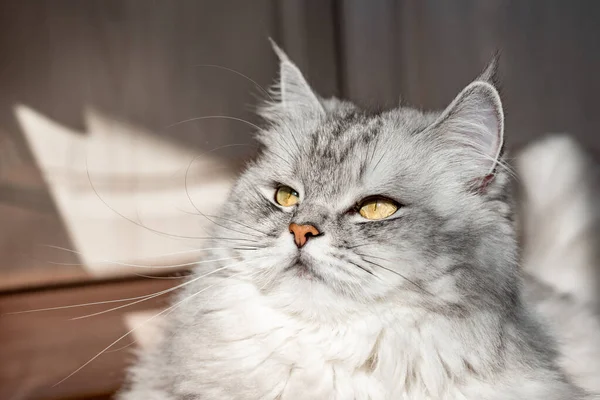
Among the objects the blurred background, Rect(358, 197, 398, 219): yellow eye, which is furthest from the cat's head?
the blurred background

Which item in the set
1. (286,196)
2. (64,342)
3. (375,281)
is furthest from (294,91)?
(64,342)

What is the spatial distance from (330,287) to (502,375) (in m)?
0.34

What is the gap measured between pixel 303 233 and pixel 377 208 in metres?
0.16

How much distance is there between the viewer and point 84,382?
194 cm

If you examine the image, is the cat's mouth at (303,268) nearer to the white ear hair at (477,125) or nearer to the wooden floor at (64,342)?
the white ear hair at (477,125)

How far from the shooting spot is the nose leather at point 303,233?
1002 millimetres

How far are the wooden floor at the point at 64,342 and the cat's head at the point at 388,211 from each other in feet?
2.85

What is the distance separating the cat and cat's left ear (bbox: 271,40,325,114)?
14 cm

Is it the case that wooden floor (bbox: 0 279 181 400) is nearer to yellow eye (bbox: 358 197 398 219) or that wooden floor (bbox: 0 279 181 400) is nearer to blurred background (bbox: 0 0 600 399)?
blurred background (bbox: 0 0 600 399)

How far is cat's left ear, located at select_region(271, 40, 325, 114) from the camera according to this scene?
1.34m

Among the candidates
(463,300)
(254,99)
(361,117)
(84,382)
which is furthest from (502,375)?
(254,99)

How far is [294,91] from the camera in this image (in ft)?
4.52

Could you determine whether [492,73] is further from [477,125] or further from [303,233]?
[303,233]

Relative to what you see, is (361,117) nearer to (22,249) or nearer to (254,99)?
(254,99)
